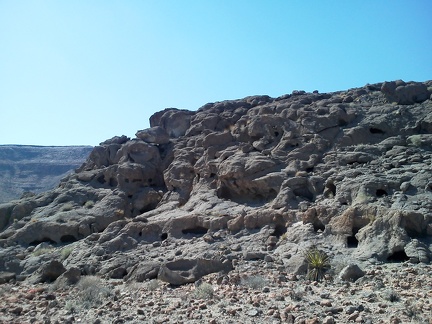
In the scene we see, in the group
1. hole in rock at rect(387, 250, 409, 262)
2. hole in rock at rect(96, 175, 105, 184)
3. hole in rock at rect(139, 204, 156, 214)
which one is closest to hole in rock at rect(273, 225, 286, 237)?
hole in rock at rect(387, 250, 409, 262)

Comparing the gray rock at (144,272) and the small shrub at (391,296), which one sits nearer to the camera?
the small shrub at (391,296)

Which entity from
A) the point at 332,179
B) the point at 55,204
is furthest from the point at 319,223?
the point at 55,204

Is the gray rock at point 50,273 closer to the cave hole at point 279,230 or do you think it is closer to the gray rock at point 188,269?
the gray rock at point 188,269

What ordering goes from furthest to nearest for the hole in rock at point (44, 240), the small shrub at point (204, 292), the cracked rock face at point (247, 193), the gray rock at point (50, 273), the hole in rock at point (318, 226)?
the hole in rock at point (44, 240), the gray rock at point (50, 273), the hole in rock at point (318, 226), the cracked rock face at point (247, 193), the small shrub at point (204, 292)

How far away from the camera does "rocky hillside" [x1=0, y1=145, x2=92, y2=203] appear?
6519 cm

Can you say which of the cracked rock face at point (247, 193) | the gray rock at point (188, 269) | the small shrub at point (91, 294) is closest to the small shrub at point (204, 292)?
the gray rock at point (188, 269)

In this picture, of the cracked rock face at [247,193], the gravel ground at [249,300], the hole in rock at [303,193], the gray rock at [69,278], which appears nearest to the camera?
the gravel ground at [249,300]

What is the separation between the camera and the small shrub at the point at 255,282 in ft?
38.0

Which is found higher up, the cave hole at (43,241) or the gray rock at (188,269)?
the gray rock at (188,269)

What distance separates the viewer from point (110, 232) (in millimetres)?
19516

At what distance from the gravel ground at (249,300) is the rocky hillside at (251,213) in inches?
2.3

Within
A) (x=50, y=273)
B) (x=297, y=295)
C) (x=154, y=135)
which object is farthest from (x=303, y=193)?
(x=154, y=135)

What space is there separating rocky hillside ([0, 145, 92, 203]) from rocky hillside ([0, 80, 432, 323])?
38.5 meters

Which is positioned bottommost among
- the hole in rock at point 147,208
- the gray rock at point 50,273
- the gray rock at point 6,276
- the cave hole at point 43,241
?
the gray rock at point 6,276
